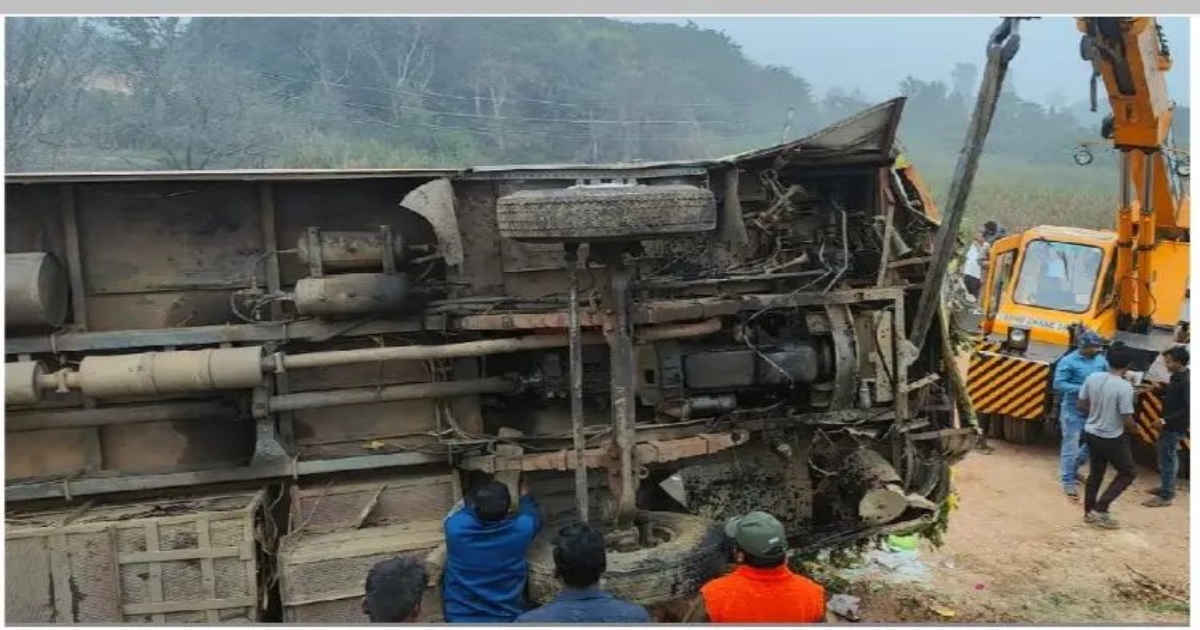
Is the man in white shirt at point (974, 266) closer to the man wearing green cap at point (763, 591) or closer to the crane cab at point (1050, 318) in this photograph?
the crane cab at point (1050, 318)

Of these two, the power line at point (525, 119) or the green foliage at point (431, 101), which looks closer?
the green foliage at point (431, 101)

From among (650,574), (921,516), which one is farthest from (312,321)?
(921,516)

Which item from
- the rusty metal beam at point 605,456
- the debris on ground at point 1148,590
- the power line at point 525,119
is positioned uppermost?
the power line at point 525,119

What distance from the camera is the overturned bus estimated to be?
180 inches

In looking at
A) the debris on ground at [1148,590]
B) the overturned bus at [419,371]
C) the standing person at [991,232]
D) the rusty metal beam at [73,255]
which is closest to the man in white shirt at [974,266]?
the standing person at [991,232]

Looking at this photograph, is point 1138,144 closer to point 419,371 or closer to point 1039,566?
point 1039,566

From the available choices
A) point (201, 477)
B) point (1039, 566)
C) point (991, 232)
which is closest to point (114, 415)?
point (201, 477)

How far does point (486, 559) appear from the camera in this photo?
431 centimetres

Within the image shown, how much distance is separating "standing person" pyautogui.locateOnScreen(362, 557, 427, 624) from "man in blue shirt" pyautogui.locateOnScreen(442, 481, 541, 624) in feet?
1.82

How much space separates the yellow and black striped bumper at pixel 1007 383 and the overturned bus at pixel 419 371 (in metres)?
4.19

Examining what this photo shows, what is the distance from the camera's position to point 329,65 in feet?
101

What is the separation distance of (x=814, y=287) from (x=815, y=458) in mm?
1014

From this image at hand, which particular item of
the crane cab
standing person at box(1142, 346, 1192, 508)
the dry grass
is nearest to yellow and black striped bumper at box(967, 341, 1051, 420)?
the crane cab

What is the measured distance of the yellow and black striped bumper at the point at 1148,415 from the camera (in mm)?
8508
